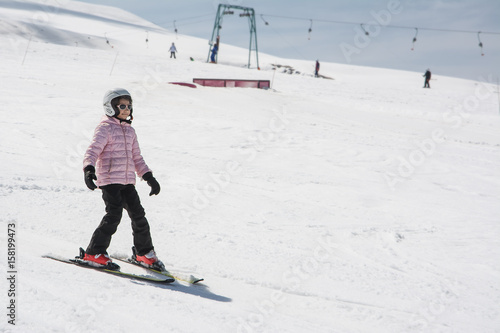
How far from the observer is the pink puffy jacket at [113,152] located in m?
3.68

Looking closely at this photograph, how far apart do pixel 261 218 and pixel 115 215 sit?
2.37 m

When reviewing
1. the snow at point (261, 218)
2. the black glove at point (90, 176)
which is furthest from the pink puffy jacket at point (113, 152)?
the snow at point (261, 218)

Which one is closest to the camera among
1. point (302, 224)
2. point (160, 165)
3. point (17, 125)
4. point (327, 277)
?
point (327, 277)

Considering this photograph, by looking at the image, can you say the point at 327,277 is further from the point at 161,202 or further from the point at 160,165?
the point at 160,165

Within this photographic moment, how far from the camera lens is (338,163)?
8891 mm

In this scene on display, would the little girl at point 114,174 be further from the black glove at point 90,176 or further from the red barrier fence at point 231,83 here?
the red barrier fence at point 231,83

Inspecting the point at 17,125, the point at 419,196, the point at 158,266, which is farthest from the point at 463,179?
the point at 17,125

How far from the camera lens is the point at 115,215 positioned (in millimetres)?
3754

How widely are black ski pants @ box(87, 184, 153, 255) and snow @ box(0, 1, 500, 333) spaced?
Answer: 1.08 feet

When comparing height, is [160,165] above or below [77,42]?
below

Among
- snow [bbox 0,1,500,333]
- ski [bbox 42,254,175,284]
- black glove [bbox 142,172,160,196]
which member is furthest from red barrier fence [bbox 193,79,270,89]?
ski [bbox 42,254,175,284]

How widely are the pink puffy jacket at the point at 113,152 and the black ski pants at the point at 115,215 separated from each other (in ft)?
0.25

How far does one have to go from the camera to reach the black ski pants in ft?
12.2

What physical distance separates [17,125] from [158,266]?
6.74 m
